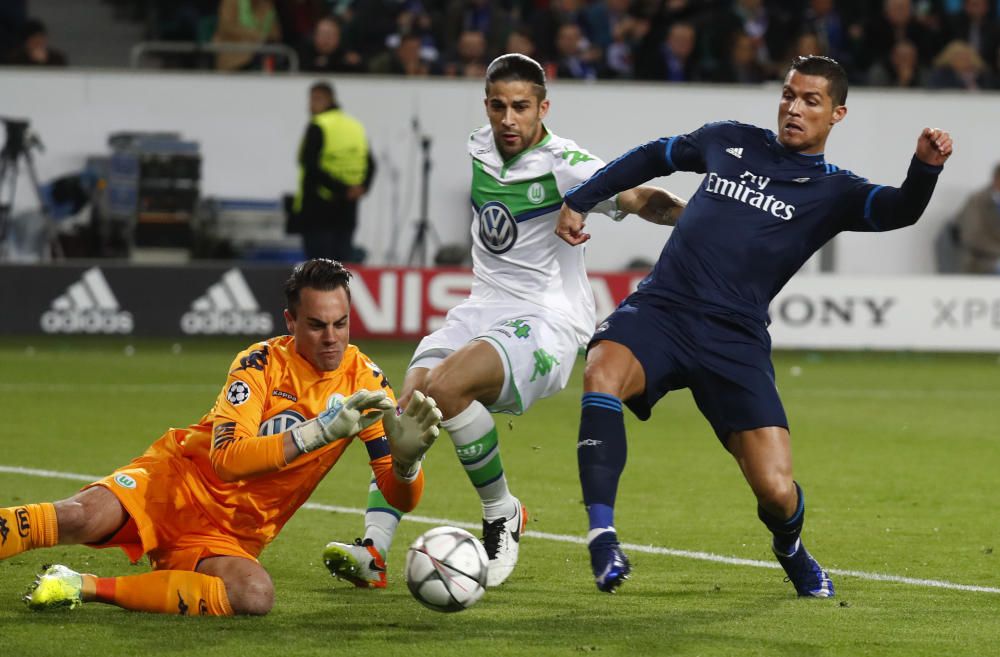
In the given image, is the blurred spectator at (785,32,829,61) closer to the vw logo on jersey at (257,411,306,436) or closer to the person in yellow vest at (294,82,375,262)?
the person in yellow vest at (294,82,375,262)

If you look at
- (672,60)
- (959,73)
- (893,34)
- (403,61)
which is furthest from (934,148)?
(893,34)

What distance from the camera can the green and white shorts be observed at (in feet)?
20.9

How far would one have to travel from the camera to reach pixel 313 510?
8039 mm

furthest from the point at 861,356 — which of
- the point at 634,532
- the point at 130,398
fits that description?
the point at 634,532

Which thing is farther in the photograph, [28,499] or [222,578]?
[28,499]

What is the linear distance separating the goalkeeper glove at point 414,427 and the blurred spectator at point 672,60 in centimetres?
1301

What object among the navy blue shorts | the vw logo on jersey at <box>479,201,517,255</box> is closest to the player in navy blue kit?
the navy blue shorts

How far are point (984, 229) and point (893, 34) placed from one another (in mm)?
2827

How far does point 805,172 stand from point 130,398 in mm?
7444

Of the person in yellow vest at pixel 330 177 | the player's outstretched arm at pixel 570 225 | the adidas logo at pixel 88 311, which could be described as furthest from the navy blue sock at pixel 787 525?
the adidas logo at pixel 88 311

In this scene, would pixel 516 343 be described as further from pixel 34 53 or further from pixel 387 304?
pixel 34 53

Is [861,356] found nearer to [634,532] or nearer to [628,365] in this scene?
[634,532]

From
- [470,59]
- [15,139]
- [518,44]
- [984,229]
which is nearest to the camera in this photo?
[15,139]

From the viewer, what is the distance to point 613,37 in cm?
1873
